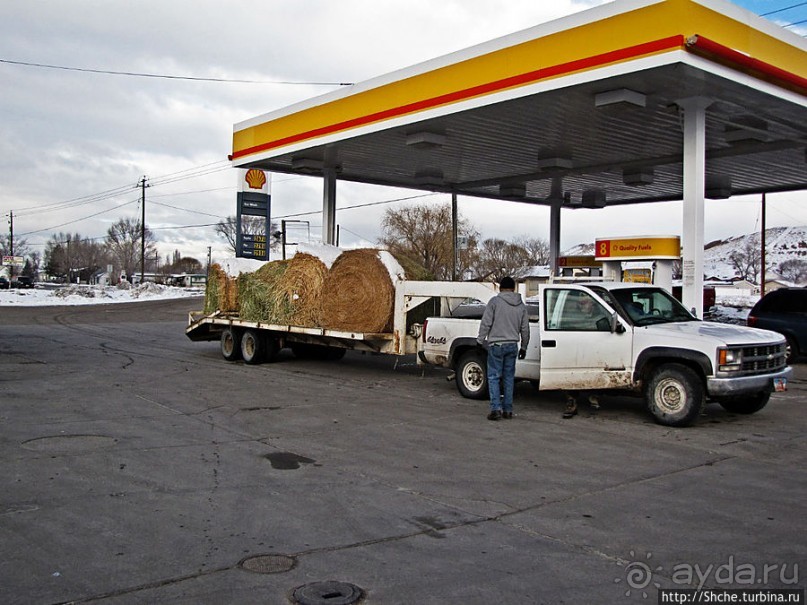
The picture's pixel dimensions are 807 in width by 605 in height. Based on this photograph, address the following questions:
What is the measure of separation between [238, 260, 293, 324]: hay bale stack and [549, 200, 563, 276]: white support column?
13616mm

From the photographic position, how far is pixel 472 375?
469 inches

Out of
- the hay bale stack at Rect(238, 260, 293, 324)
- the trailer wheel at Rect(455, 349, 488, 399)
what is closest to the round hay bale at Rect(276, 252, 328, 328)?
the hay bale stack at Rect(238, 260, 293, 324)

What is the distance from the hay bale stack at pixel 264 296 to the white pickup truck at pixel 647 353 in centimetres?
529

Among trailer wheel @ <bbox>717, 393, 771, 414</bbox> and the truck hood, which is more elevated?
the truck hood

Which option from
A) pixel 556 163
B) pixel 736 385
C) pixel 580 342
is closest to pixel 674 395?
pixel 736 385

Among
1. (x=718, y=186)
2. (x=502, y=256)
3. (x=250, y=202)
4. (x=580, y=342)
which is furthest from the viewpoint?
(x=502, y=256)

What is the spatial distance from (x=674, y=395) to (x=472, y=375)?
3.24m

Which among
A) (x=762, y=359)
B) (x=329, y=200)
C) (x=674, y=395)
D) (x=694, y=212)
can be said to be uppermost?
(x=329, y=200)

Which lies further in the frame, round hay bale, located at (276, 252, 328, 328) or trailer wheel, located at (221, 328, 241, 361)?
trailer wheel, located at (221, 328, 241, 361)

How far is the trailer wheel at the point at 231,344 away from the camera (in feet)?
56.4

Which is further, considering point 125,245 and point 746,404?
point 125,245

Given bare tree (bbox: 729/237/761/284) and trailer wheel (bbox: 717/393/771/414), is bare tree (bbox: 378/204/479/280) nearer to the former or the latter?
trailer wheel (bbox: 717/393/771/414)

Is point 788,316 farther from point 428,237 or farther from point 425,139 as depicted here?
point 428,237

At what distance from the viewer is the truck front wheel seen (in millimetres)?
9484
